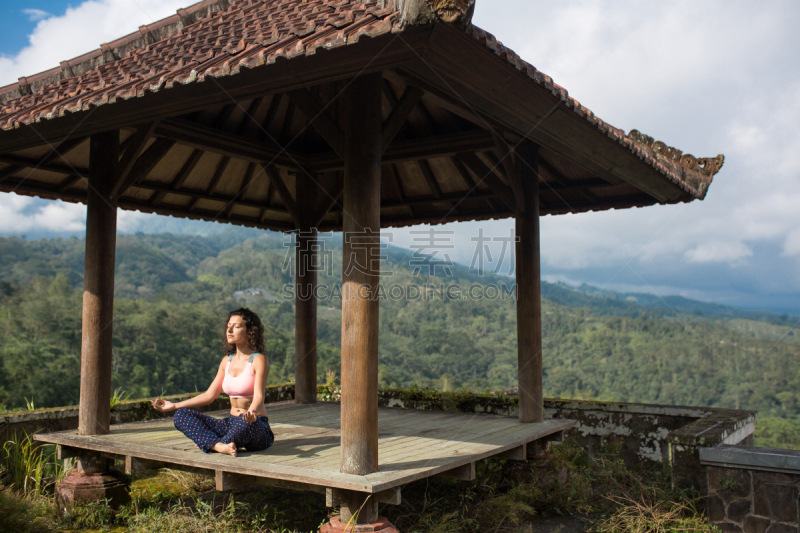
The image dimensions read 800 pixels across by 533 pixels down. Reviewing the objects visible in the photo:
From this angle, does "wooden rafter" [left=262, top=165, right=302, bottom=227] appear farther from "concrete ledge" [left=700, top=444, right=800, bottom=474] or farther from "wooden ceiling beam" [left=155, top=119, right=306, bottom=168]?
"concrete ledge" [left=700, top=444, right=800, bottom=474]

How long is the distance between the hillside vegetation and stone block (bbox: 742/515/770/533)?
55.4 ft

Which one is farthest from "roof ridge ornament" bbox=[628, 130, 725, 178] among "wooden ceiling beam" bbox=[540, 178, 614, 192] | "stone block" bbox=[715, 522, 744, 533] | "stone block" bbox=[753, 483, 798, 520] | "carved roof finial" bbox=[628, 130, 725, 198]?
"stone block" bbox=[715, 522, 744, 533]

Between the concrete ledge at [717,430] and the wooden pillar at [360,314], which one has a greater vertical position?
the wooden pillar at [360,314]

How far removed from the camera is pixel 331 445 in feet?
16.0

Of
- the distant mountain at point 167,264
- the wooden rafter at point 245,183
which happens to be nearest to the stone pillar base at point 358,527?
the wooden rafter at point 245,183

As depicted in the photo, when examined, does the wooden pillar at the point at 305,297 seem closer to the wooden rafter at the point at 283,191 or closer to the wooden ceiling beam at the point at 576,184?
the wooden rafter at the point at 283,191

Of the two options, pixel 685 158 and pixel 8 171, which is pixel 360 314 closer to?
pixel 685 158

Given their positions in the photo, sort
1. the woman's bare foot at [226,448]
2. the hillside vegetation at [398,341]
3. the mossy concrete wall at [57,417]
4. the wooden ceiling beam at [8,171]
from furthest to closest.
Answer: the hillside vegetation at [398,341] → the wooden ceiling beam at [8,171] → the mossy concrete wall at [57,417] → the woman's bare foot at [226,448]

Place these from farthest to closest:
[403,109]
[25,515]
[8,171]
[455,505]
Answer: [8,171], [455,505], [25,515], [403,109]

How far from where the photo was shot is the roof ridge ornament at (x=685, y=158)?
5.96m

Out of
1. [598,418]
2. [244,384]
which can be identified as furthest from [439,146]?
[598,418]

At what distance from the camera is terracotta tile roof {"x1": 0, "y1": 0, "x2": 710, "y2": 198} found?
3221 millimetres

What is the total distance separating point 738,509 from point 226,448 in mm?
4025

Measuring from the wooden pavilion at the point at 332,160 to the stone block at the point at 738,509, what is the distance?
5.15 feet
